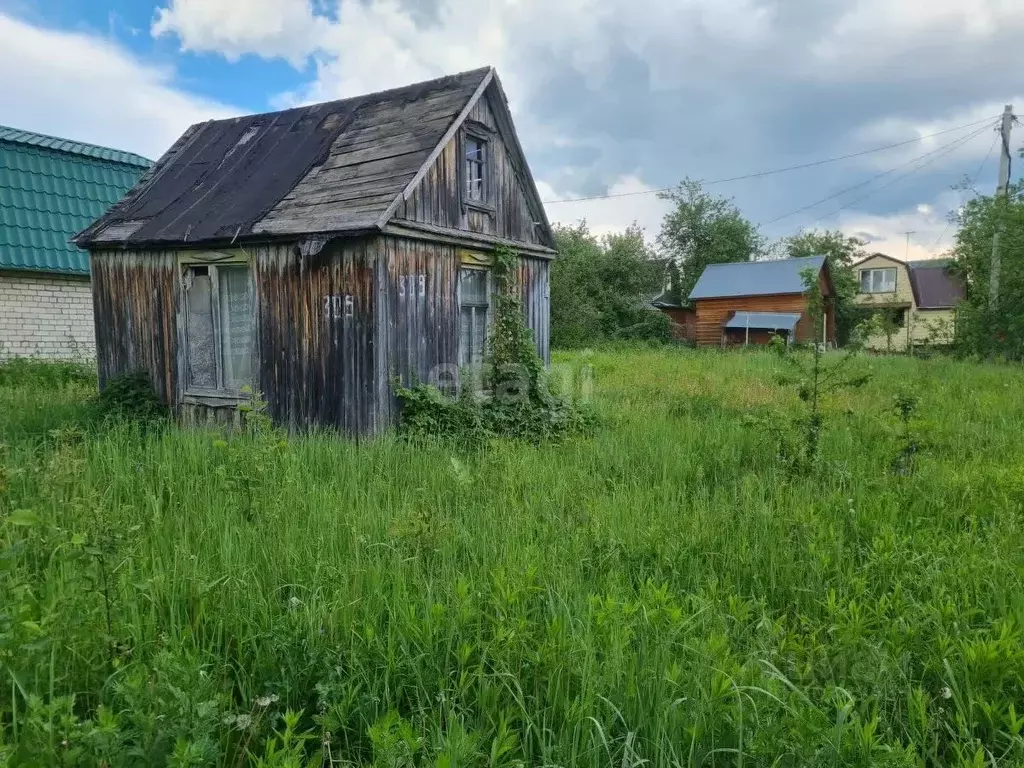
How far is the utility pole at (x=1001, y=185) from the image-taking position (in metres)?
21.2

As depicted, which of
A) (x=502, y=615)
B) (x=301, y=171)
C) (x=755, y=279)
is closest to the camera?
(x=502, y=615)

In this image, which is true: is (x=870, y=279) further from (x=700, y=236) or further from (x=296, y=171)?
(x=296, y=171)

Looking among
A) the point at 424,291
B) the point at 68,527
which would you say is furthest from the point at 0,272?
the point at 68,527

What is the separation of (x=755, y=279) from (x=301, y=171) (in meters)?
29.4

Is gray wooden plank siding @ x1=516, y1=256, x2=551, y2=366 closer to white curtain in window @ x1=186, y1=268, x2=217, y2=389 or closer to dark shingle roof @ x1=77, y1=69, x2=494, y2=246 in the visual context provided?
dark shingle roof @ x1=77, y1=69, x2=494, y2=246

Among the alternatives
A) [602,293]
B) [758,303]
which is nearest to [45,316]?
[602,293]

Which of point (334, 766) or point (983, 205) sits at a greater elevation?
point (983, 205)

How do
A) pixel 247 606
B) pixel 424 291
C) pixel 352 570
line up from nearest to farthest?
pixel 247 606 < pixel 352 570 < pixel 424 291

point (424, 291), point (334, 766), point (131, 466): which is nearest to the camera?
point (334, 766)

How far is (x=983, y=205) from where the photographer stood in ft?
76.6

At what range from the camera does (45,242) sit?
46.8 feet

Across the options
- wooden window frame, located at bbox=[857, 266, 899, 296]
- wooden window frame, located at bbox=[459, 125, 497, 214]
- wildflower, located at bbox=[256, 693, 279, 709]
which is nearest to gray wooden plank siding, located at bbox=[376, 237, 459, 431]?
wooden window frame, located at bbox=[459, 125, 497, 214]

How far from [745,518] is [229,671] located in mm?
3326

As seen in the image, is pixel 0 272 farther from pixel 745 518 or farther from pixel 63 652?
pixel 745 518
